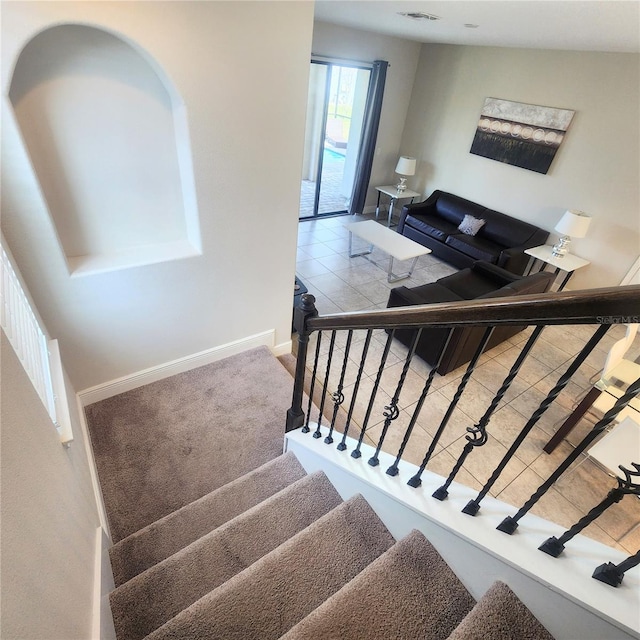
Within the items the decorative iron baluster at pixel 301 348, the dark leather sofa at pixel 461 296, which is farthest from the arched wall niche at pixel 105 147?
the dark leather sofa at pixel 461 296

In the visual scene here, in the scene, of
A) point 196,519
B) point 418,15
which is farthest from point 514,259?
point 196,519

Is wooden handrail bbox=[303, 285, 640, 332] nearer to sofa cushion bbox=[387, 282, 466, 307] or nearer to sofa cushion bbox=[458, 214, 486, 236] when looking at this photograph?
sofa cushion bbox=[387, 282, 466, 307]

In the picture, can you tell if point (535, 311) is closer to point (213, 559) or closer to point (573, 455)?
point (573, 455)

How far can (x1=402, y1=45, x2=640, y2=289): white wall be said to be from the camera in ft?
13.8

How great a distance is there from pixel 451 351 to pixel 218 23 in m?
2.94

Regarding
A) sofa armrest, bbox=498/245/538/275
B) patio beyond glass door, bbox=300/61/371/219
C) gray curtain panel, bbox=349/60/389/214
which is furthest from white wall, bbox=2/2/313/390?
gray curtain panel, bbox=349/60/389/214

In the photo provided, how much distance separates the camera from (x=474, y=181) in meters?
5.79

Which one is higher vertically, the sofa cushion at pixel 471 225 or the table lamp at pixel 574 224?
the table lamp at pixel 574 224

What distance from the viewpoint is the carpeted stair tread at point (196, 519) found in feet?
5.44

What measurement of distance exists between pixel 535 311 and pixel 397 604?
1002 mm

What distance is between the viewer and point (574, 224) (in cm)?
438

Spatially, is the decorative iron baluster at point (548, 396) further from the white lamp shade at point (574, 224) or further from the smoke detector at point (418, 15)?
the white lamp shade at point (574, 224)

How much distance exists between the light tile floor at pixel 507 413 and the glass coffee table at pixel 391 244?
1.18ft

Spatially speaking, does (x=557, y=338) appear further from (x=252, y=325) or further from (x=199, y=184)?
(x=199, y=184)
